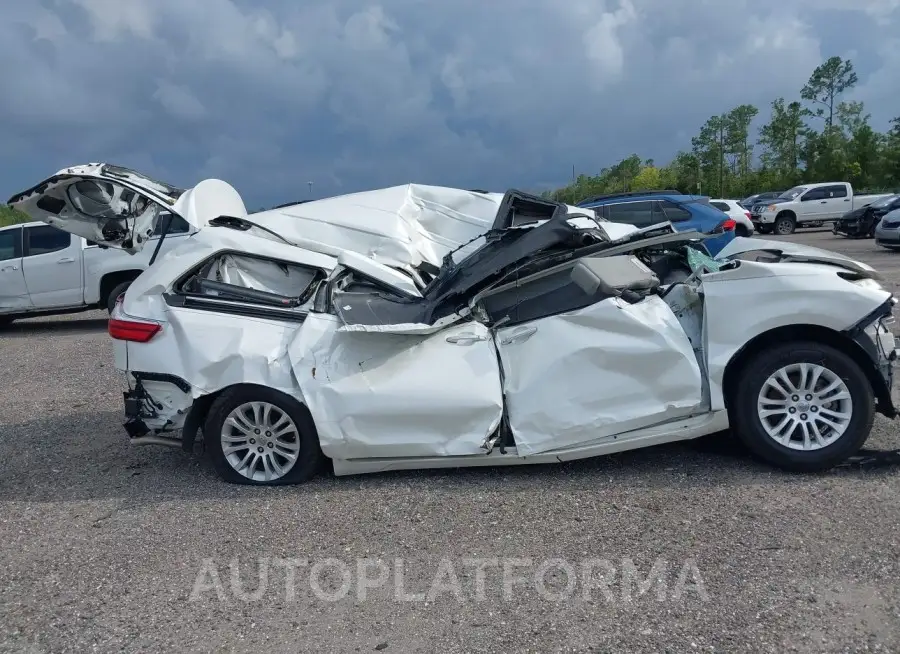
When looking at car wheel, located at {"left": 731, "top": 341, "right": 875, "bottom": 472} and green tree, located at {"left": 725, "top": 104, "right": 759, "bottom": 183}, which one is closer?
car wheel, located at {"left": 731, "top": 341, "right": 875, "bottom": 472}

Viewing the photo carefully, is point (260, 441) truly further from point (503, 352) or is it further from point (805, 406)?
point (805, 406)

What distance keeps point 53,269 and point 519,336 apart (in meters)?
9.93

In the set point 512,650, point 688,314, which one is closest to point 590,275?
point 688,314

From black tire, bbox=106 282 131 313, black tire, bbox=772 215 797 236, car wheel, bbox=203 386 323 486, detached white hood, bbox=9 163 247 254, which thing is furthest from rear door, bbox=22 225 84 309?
black tire, bbox=772 215 797 236

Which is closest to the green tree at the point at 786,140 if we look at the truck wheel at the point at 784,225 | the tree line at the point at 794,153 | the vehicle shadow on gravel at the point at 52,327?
the tree line at the point at 794,153

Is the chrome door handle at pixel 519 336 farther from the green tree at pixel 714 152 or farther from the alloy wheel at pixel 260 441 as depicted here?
the green tree at pixel 714 152

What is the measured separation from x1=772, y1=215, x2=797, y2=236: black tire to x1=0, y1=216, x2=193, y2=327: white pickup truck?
23.3 meters

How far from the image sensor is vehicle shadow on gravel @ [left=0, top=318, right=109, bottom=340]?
1252cm

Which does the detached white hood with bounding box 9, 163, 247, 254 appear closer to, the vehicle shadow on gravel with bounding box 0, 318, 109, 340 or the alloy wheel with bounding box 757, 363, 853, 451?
the alloy wheel with bounding box 757, 363, 853, 451

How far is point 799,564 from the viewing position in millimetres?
3570

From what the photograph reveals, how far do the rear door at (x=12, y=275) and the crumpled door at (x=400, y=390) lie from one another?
9.41 metres

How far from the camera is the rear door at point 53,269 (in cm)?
1203

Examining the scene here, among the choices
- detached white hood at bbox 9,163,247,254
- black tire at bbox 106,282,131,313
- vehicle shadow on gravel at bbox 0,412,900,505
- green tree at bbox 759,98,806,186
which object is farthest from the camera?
green tree at bbox 759,98,806,186

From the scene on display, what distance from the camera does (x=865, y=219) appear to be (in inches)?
893
